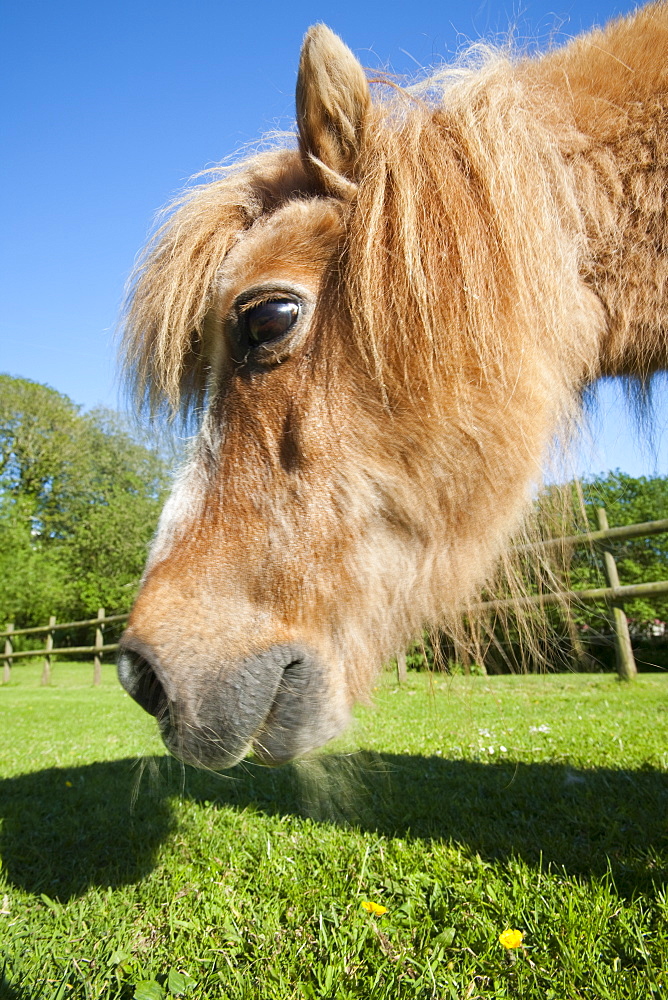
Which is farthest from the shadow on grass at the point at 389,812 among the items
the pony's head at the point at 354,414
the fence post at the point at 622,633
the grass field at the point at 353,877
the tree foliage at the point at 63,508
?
the tree foliage at the point at 63,508

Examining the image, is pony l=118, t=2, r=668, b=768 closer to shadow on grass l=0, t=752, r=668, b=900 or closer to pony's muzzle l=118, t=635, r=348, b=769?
pony's muzzle l=118, t=635, r=348, b=769

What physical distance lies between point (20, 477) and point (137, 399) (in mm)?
29908

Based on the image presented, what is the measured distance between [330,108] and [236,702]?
1.47 m

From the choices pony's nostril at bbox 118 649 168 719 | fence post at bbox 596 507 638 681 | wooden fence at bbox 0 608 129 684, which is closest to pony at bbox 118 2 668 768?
pony's nostril at bbox 118 649 168 719

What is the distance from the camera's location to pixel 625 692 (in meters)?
5.80

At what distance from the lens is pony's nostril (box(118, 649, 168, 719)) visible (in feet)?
4.27

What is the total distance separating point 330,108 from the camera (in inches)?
56.1

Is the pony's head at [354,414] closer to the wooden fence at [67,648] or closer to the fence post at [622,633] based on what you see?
the fence post at [622,633]

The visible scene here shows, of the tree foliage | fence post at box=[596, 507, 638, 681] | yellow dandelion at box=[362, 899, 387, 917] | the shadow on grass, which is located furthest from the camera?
the tree foliage

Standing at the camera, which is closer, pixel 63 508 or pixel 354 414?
pixel 354 414

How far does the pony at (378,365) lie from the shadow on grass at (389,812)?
546 millimetres

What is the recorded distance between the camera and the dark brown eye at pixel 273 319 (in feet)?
4.69

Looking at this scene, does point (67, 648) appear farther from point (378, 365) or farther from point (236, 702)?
point (378, 365)

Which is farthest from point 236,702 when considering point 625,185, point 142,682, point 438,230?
point 625,185
